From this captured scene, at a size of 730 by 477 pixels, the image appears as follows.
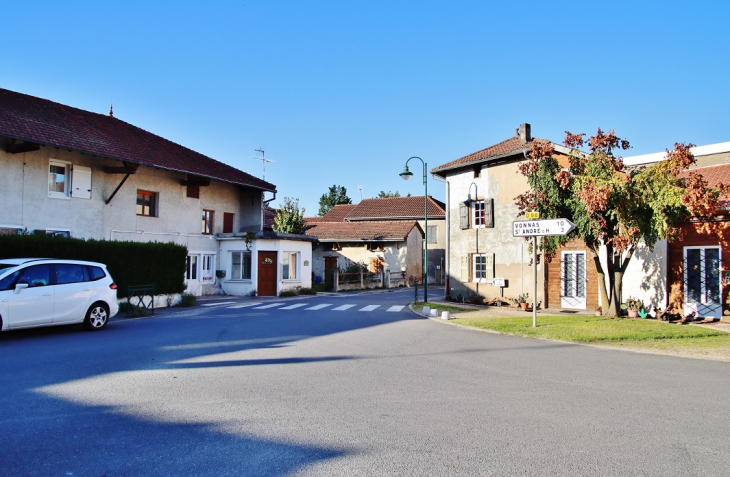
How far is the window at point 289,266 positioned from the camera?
90.9 ft

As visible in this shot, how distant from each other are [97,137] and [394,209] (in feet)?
111

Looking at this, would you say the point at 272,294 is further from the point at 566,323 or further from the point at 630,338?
the point at 630,338

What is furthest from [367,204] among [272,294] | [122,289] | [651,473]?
[651,473]

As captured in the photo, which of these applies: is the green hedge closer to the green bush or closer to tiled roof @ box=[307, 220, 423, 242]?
the green bush

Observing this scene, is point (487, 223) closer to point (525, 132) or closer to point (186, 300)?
point (525, 132)

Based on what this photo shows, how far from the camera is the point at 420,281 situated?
136 feet

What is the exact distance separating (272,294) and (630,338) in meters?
18.5

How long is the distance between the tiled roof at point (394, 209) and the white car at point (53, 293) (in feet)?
124

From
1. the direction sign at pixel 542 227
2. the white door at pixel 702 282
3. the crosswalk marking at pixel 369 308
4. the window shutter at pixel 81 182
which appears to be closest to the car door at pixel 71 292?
the window shutter at pixel 81 182

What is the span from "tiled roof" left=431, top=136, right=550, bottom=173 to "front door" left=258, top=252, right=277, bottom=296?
372 inches

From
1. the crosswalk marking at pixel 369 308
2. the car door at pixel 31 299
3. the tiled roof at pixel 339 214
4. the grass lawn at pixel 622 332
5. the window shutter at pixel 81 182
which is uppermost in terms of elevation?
the tiled roof at pixel 339 214

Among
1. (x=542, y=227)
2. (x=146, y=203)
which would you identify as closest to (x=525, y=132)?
(x=542, y=227)

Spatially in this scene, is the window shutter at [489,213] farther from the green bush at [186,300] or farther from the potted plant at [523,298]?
the green bush at [186,300]

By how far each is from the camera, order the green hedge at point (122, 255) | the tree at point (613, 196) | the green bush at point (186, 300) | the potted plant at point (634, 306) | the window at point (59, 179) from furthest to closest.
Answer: the green bush at point (186, 300), the window at point (59, 179), the potted plant at point (634, 306), the green hedge at point (122, 255), the tree at point (613, 196)
